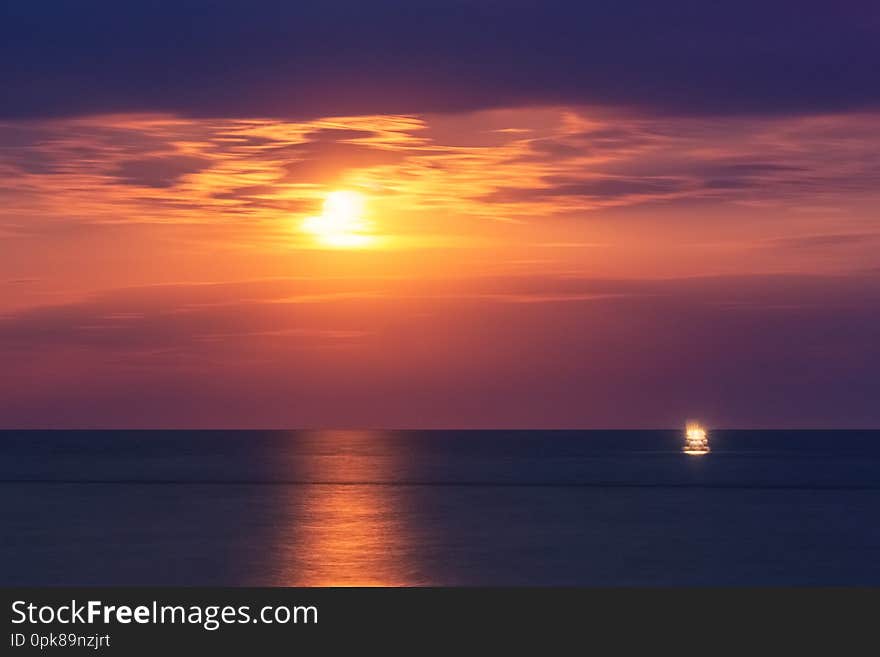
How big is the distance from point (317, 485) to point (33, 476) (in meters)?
26.5

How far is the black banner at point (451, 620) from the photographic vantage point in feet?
54.5

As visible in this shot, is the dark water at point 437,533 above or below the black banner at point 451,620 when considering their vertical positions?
above

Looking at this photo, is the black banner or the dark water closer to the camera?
the black banner

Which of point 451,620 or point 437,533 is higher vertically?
point 437,533

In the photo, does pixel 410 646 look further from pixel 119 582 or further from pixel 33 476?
pixel 33 476

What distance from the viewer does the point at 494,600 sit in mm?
20828

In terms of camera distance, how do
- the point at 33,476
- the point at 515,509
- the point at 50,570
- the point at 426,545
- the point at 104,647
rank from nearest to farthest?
the point at 104,647, the point at 50,570, the point at 426,545, the point at 515,509, the point at 33,476

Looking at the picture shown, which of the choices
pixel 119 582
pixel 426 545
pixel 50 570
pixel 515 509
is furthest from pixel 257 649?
pixel 515 509

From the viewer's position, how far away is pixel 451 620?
1873 centimetres

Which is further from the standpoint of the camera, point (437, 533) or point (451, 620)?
point (437, 533)

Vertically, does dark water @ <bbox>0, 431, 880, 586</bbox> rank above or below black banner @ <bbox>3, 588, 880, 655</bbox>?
above

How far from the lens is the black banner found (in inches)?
655

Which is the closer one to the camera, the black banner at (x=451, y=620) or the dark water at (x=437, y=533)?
the black banner at (x=451, y=620)

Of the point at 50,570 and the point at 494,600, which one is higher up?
the point at 50,570
